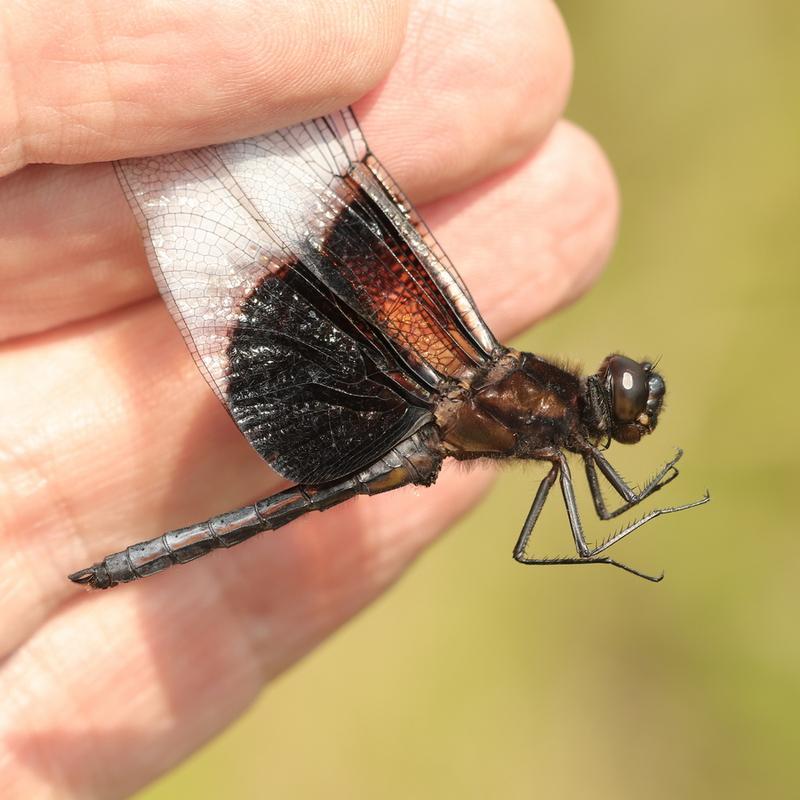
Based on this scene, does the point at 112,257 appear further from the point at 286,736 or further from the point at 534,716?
the point at 534,716

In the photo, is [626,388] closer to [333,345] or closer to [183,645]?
[333,345]

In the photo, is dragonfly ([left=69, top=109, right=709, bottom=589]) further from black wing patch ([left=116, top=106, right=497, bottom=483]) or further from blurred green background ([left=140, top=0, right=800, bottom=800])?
blurred green background ([left=140, top=0, right=800, bottom=800])

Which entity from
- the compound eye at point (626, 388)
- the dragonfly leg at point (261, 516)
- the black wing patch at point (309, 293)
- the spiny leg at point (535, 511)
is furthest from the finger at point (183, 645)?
the compound eye at point (626, 388)

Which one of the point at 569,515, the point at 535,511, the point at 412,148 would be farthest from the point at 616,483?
the point at 412,148

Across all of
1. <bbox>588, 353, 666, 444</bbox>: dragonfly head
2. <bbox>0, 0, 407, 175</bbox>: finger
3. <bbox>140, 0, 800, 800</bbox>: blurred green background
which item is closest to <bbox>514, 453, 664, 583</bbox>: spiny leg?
<bbox>588, 353, 666, 444</bbox>: dragonfly head

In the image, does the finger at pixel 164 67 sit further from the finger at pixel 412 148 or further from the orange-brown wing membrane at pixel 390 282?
the orange-brown wing membrane at pixel 390 282

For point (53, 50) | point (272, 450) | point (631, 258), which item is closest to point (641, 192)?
point (631, 258)

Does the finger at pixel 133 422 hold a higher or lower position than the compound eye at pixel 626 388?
higher
